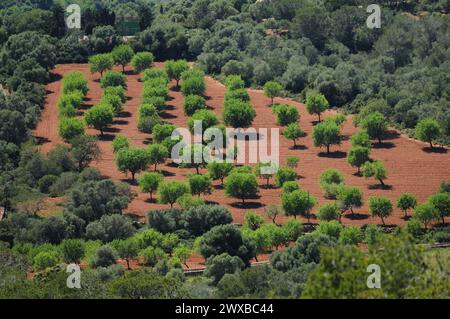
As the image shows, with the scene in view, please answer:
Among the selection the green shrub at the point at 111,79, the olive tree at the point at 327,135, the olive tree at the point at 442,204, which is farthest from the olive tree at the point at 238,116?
the olive tree at the point at 442,204

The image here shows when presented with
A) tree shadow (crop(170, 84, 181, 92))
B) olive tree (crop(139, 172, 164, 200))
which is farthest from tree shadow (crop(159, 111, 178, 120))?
olive tree (crop(139, 172, 164, 200))

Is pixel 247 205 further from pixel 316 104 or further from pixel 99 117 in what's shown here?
pixel 316 104

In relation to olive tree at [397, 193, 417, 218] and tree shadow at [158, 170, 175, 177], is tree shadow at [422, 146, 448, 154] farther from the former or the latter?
tree shadow at [158, 170, 175, 177]

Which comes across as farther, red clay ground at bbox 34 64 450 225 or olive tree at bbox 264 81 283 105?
olive tree at bbox 264 81 283 105

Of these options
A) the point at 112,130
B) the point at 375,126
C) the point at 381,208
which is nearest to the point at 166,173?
the point at 112,130

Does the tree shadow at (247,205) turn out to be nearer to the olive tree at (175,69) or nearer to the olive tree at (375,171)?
the olive tree at (375,171)
